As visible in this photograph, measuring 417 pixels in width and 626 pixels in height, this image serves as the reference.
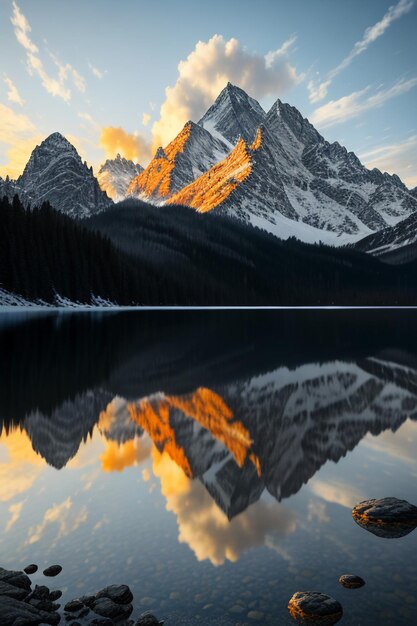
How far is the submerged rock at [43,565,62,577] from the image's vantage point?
20.3ft

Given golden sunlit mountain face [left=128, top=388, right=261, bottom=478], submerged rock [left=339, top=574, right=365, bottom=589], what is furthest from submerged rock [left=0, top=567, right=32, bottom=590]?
golden sunlit mountain face [left=128, top=388, right=261, bottom=478]

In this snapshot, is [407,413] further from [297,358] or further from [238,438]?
[297,358]

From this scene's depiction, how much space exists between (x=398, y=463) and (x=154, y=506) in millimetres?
6419

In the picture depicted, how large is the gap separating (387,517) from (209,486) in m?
3.47

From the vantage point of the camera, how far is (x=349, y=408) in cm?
1638

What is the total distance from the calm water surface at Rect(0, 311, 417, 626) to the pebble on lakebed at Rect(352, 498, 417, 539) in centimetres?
20

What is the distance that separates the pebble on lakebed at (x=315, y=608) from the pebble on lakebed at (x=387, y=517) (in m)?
2.32

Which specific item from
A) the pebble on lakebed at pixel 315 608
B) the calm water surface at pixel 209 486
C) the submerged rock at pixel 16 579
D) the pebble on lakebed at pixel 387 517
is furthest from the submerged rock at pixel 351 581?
the submerged rock at pixel 16 579

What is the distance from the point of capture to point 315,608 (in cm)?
536

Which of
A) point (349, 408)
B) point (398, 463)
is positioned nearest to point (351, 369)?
point (349, 408)

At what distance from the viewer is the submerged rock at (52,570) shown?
618 centimetres

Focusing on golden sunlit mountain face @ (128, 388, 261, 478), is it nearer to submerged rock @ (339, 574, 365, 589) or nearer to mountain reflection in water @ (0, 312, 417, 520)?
mountain reflection in water @ (0, 312, 417, 520)

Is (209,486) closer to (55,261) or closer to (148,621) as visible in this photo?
(148,621)

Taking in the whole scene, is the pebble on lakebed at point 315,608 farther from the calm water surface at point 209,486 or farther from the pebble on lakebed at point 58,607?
the pebble on lakebed at point 58,607
